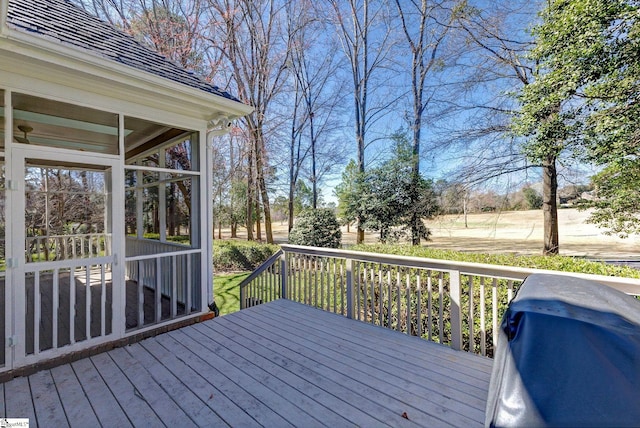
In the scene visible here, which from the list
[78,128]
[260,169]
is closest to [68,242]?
[78,128]

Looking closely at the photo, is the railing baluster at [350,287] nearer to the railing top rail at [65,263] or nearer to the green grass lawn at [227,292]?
the railing top rail at [65,263]

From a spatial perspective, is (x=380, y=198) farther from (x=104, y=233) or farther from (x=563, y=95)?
(x=104, y=233)

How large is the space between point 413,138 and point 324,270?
33.5 feet

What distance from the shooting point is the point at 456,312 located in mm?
2820

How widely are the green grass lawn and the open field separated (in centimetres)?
745

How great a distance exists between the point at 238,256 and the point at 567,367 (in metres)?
10.2

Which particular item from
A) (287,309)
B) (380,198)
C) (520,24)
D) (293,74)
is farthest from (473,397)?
(293,74)

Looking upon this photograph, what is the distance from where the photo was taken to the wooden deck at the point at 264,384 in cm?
194

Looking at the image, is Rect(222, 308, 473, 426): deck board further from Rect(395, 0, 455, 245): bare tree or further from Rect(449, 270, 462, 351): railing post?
Rect(395, 0, 455, 245): bare tree

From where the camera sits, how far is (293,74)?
15.2 m

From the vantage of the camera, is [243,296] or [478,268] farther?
[243,296]

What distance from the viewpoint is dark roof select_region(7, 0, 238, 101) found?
8.43ft

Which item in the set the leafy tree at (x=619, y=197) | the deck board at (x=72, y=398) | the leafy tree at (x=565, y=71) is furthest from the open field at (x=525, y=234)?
the deck board at (x=72, y=398)

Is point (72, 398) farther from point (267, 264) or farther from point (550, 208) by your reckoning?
point (550, 208)
